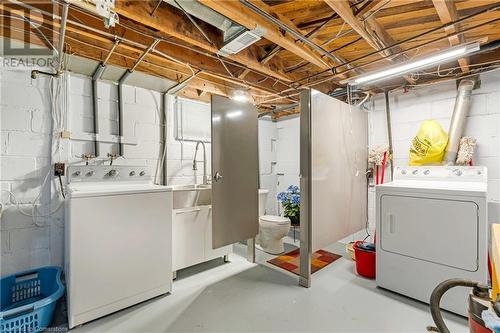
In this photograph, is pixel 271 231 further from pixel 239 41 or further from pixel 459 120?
pixel 459 120

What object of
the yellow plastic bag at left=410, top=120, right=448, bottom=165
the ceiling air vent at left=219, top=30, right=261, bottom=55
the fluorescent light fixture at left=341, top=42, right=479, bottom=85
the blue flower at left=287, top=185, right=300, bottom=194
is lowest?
the blue flower at left=287, top=185, right=300, bottom=194

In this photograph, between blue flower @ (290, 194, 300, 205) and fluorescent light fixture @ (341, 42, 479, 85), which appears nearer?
fluorescent light fixture @ (341, 42, 479, 85)

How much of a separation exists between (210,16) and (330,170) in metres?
1.99

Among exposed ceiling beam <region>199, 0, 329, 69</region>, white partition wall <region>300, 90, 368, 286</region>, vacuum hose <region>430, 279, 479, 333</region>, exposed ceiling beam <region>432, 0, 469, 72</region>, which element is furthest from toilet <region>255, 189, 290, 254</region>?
exposed ceiling beam <region>432, 0, 469, 72</region>

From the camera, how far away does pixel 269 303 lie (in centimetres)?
216

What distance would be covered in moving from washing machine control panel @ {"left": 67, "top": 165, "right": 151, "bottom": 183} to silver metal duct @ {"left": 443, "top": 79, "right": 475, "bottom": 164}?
11.5ft

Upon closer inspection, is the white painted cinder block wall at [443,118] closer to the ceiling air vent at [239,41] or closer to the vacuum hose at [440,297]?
the ceiling air vent at [239,41]

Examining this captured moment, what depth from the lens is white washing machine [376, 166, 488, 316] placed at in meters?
1.91

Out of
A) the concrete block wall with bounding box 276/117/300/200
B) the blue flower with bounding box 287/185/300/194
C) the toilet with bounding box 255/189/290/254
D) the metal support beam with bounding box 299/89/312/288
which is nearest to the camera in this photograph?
the metal support beam with bounding box 299/89/312/288

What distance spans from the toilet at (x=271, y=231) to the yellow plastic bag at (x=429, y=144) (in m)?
1.82

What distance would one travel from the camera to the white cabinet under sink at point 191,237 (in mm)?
2537

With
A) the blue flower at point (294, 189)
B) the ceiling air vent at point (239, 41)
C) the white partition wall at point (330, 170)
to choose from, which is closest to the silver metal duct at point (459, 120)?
the white partition wall at point (330, 170)

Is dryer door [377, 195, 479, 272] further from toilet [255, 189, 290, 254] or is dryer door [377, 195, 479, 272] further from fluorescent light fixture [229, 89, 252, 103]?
fluorescent light fixture [229, 89, 252, 103]

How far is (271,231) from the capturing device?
3.25 m
